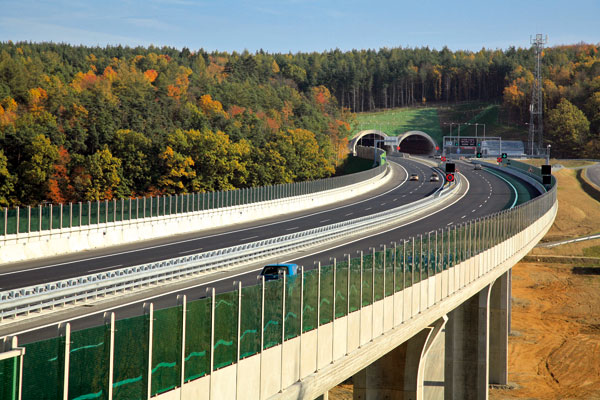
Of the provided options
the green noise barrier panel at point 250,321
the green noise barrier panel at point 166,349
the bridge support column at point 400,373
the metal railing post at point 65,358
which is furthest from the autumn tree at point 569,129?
the metal railing post at point 65,358

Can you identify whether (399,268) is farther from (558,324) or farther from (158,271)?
(558,324)

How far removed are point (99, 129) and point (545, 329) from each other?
217ft

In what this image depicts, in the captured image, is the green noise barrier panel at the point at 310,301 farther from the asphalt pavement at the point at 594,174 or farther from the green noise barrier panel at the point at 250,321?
the asphalt pavement at the point at 594,174

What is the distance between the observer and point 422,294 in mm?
29547

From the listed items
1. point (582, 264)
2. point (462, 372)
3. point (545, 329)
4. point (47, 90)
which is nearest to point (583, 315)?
point (545, 329)

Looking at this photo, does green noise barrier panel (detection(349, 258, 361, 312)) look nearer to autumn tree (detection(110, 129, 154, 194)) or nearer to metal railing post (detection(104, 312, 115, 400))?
metal railing post (detection(104, 312, 115, 400))

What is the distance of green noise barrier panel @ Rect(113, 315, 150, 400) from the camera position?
13227 mm

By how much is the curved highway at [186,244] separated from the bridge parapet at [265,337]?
1706 cm

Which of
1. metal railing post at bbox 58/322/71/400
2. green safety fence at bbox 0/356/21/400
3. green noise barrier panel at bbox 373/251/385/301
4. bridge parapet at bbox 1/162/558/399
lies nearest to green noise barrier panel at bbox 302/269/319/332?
bridge parapet at bbox 1/162/558/399

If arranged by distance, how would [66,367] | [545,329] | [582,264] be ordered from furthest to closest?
[582,264] < [545,329] < [66,367]

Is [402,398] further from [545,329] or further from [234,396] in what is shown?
[545,329]

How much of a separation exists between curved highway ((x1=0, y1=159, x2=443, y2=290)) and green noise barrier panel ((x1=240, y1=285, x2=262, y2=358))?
63.4ft

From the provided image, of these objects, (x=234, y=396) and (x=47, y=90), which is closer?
(x=234, y=396)

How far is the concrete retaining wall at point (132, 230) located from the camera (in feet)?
138
